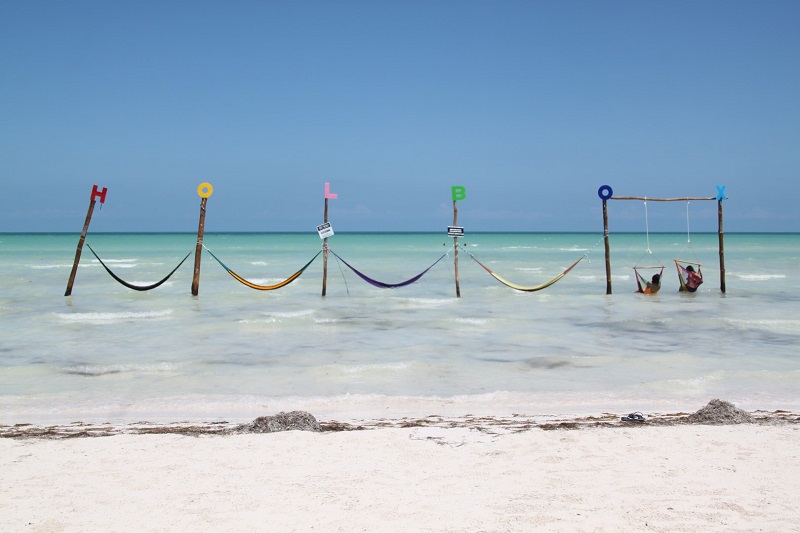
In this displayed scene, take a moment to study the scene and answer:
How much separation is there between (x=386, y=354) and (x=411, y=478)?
464cm

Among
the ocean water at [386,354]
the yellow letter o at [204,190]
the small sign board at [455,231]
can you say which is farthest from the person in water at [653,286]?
the yellow letter o at [204,190]

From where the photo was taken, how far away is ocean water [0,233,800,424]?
19.1ft

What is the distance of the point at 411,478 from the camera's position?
3580 mm

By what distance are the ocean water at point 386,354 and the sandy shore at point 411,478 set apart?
1.00 metres

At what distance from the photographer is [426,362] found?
7648 millimetres

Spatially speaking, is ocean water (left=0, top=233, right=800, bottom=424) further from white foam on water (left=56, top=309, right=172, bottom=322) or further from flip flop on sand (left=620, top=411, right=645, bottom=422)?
flip flop on sand (left=620, top=411, right=645, bottom=422)

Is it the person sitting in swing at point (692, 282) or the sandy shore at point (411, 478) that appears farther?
the person sitting in swing at point (692, 282)

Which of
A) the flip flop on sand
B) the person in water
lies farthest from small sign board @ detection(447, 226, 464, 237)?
the flip flop on sand

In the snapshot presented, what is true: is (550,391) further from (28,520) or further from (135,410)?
(28,520)

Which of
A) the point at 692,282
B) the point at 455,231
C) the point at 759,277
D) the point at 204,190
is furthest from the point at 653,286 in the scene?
the point at 204,190

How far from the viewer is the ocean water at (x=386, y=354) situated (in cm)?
583

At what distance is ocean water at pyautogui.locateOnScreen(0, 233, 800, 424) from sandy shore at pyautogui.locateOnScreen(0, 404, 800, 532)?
1.00 m

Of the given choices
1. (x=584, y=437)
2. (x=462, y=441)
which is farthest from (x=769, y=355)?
(x=462, y=441)

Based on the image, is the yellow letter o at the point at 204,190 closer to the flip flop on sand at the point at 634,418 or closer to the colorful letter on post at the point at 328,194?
the colorful letter on post at the point at 328,194
